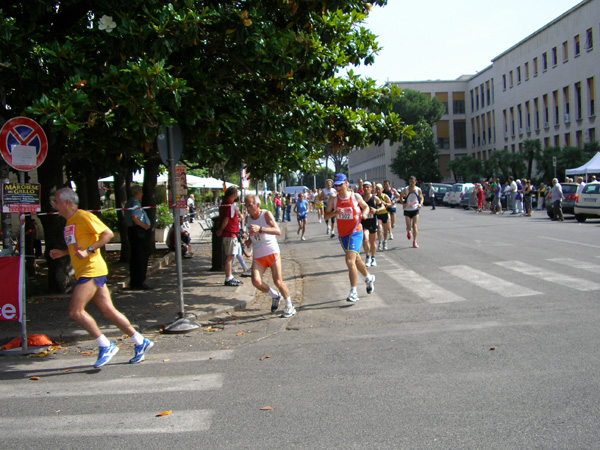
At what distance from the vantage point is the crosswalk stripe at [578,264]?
10.7 metres

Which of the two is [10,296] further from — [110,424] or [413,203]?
[413,203]

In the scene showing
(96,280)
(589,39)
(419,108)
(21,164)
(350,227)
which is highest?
(419,108)

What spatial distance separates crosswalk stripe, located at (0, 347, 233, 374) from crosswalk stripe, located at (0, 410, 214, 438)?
1.60 meters

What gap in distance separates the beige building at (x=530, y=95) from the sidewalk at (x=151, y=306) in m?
39.6

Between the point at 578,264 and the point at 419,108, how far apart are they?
226ft

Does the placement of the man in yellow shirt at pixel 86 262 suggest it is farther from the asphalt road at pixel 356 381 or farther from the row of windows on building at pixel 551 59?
the row of windows on building at pixel 551 59

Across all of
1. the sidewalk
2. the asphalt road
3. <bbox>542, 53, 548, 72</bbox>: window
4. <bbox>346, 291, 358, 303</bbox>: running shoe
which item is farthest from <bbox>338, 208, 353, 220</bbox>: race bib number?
<bbox>542, 53, 548, 72</bbox>: window

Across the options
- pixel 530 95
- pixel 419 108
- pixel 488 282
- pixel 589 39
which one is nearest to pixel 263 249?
pixel 488 282

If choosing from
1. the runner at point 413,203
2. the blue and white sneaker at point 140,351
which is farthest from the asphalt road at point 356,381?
the runner at point 413,203

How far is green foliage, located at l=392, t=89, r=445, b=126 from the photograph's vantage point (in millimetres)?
76938

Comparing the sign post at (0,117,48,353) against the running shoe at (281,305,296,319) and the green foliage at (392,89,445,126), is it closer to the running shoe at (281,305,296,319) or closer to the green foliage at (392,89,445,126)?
the running shoe at (281,305,296,319)

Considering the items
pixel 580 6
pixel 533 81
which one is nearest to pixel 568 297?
pixel 580 6

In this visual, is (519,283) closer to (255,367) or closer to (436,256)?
(436,256)

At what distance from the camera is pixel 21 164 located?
23.3ft
